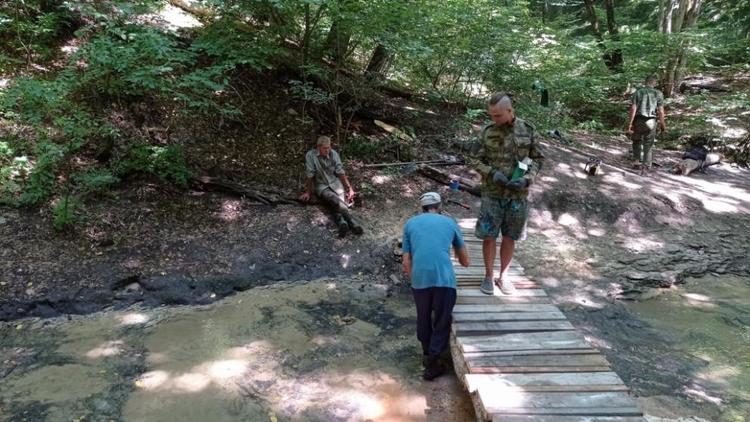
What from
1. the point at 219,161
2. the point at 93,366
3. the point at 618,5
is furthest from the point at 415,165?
the point at 618,5

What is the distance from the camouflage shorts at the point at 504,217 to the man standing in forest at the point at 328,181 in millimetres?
2762

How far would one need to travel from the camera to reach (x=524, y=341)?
3.95 metres

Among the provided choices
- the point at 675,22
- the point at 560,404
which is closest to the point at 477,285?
the point at 560,404

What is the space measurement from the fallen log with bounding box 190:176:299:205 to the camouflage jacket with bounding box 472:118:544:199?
147 inches

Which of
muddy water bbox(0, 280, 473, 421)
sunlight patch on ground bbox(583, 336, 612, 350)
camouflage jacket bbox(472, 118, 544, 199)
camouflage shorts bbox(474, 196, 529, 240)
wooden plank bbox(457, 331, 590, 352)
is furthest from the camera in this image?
sunlight patch on ground bbox(583, 336, 612, 350)

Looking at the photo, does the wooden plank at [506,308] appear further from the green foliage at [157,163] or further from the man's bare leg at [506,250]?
the green foliage at [157,163]

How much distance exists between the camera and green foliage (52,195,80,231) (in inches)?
223

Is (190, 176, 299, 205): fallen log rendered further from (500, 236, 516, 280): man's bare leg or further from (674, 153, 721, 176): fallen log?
(674, 153, 721, 176): fallen log

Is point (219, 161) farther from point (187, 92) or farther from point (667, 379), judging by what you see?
point (667, 379)

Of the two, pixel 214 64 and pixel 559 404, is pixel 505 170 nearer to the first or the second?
pixel 559 404

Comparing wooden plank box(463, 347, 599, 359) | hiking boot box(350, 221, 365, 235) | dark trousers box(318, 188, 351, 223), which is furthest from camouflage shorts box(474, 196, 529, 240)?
dark trousers box(318, 188, 351, 223)

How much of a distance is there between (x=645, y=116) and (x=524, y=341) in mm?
7120

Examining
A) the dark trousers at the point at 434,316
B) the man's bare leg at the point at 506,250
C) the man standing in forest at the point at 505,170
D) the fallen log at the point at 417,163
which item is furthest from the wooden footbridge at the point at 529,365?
the fallen log at the point at 417,163

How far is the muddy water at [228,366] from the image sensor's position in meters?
3.71
